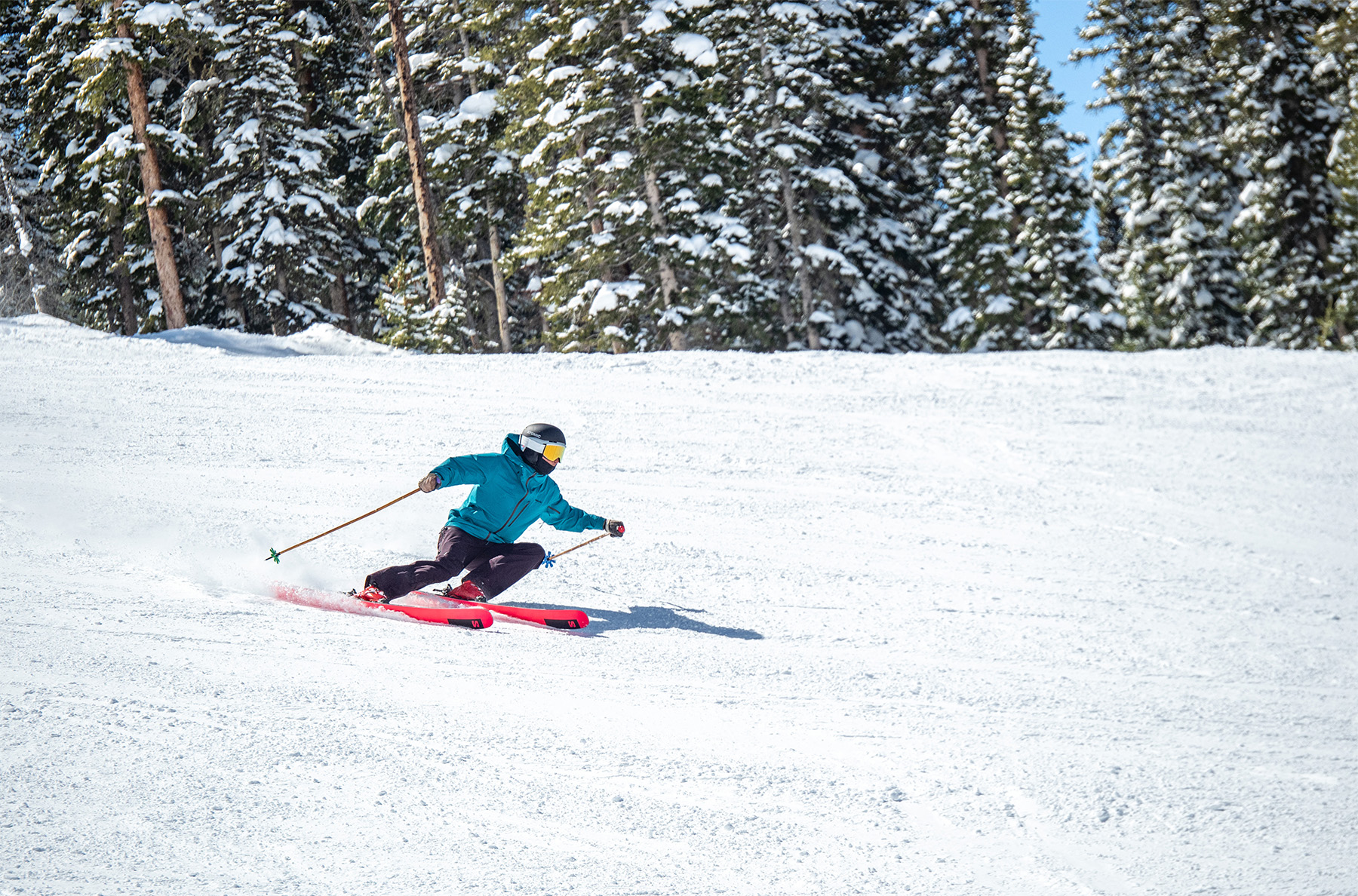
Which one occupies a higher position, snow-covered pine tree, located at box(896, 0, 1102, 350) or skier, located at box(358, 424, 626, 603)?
snow-covered pine tree, located at box(896, 0, 1102, 350)

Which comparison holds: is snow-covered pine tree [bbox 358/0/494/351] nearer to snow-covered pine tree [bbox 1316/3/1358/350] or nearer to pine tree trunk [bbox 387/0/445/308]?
pine tree trunk [bbox 387/0/445/308]

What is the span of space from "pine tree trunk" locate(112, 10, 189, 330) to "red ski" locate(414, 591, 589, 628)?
14.4 m

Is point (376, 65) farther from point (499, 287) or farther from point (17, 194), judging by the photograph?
point (17, 194)

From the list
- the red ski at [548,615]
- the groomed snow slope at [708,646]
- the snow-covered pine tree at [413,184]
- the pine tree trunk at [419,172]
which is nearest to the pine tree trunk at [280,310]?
the snow-covered pine tree at [413,184]

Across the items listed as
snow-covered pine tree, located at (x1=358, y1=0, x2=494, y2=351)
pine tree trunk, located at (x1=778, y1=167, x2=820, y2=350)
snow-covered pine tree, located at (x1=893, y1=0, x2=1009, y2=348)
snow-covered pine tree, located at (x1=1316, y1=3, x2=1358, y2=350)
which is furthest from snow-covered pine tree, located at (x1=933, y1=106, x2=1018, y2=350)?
snow-covered pine tree, located at (x1=358, y1=0, x2=494, y2=351)

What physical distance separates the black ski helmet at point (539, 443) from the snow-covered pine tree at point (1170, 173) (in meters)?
24.0

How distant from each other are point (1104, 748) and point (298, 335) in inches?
478

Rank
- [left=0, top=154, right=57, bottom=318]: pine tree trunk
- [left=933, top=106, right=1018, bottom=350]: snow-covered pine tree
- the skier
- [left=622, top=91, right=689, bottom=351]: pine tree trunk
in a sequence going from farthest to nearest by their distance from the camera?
[left=933, top=106, right=1018, bottom=350]: snow-covered pine tree, [left=0, top=154, right=57, bottom=318]: pine tree trunk, [left=622, top=91, right=689, bottom=351]: pine tree trunk, the skier

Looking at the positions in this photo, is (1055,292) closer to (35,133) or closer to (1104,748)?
(1104,748)

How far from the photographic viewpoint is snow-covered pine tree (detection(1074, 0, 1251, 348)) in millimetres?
26062

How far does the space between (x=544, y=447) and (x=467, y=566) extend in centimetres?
90

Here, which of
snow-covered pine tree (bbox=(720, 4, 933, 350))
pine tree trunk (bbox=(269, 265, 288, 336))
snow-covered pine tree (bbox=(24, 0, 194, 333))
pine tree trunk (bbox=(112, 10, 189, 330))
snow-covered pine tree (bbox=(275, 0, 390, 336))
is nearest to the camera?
snow-covered pine tree (bbox=(24, 0, 194, 333))

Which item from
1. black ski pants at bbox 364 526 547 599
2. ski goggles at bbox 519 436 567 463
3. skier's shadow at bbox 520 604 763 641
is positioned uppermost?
ski goggles at bbox 519 436 567 463

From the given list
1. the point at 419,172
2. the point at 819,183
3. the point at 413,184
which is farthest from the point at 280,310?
the point at 819,183
